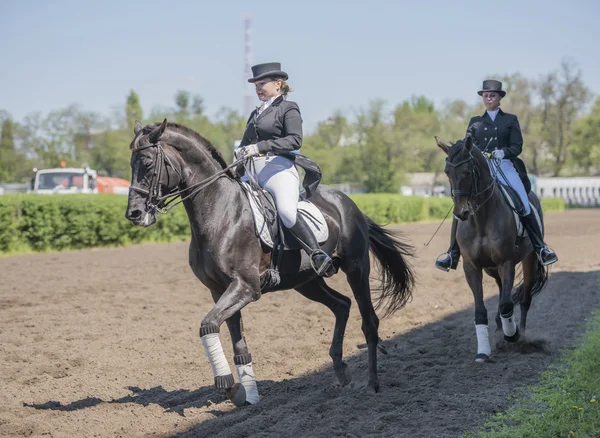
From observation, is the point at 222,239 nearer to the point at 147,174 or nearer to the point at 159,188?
the point at 159,188

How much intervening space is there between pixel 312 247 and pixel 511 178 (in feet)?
12.0

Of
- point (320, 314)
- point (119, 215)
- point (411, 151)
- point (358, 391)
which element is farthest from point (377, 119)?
point (358, 391)

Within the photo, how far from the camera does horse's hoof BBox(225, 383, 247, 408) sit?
227 inches

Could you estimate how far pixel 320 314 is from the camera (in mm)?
10953

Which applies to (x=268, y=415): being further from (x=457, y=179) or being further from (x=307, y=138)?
(x=307, y=138)

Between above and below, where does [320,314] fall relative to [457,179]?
below

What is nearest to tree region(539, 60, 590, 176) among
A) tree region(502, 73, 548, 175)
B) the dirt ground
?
tree region(502, 73, 548, 175)

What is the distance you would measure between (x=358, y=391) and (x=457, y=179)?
2.73 m

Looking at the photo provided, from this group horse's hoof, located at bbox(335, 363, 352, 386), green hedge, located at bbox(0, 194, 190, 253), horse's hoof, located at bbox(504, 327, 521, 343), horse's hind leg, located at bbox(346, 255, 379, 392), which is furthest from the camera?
green hedge, located at bbox(0, 194, 190, 253)

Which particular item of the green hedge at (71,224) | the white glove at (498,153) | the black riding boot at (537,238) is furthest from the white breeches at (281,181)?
the green hedge at (71,224)

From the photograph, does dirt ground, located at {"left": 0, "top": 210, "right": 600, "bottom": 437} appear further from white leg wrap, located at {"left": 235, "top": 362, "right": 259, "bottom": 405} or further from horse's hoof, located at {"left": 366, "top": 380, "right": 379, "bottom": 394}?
white leg wrap, located at {"left": 235, "top": 362, "right": 259, "bottom": 405}

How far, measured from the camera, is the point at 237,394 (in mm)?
5801

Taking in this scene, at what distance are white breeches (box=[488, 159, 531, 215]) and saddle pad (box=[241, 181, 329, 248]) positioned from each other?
2960 mm

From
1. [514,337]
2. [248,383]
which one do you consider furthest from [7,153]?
[248,383]
